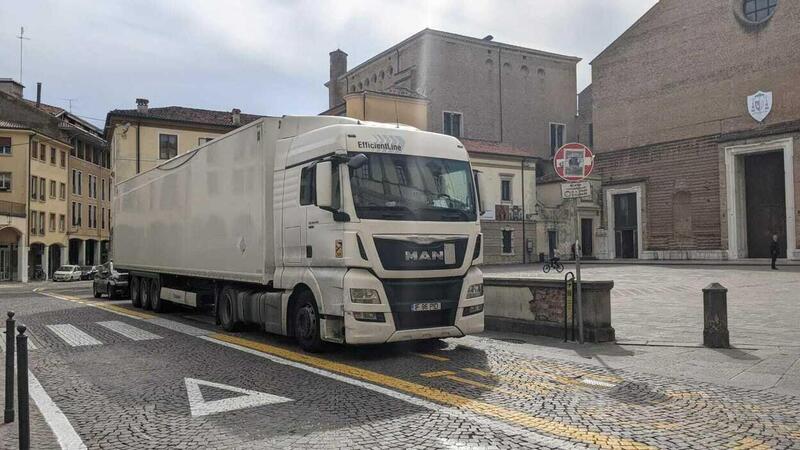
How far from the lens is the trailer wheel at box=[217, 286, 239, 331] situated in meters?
11.2

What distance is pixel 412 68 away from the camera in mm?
52531

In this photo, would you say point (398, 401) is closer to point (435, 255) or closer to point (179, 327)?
point (435, 255)

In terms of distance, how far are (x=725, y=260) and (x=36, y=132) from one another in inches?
2023

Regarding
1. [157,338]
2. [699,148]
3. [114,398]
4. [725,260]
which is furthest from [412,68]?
[114,398]

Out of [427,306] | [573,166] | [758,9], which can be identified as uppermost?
[758,9]

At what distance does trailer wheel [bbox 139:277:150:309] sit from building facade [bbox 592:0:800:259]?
3650 cm

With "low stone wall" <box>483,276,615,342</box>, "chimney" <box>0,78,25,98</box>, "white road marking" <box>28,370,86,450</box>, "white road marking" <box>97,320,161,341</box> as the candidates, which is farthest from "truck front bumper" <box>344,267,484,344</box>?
"chimney" <box>0,78,25,98</box>

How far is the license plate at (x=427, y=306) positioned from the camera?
820cm

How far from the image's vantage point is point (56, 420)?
18.0 feet

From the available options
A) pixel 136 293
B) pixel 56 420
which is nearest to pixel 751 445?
pixel 56 420

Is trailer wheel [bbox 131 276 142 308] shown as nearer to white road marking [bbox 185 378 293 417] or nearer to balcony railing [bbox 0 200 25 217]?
white road marking [bbox 185 378 293 417]

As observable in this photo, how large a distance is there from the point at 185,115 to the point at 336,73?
2143cm

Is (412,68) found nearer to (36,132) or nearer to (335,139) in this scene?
(36,132)

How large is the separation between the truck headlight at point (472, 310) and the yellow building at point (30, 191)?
46.3 metres
